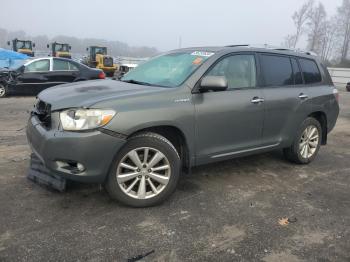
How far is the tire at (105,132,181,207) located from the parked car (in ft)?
0.03

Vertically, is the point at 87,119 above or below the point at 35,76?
above

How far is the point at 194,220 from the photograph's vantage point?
371 centimetres

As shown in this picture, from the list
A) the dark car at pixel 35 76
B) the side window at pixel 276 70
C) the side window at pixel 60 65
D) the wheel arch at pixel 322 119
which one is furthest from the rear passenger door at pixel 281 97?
the side window at pixel 60 65

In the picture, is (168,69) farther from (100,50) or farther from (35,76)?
(100,50)

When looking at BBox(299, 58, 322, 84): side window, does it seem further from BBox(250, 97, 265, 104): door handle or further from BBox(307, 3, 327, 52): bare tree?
BBox(307, 3, 327, 52): bare tree

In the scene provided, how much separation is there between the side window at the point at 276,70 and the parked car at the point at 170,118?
1 centimetres

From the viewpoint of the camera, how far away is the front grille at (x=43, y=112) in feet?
12.6

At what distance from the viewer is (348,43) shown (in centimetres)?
5978

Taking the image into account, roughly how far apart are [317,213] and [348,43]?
63.0 metres

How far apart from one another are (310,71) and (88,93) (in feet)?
11.4

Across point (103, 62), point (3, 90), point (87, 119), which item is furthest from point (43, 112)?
point (103, 62)

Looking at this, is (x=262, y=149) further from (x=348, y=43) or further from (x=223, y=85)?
(x=348, y=43)

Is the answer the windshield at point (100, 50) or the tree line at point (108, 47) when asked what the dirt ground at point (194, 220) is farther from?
the tree line at point (108, 47)

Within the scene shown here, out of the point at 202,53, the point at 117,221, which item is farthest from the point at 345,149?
the point at 117,221
